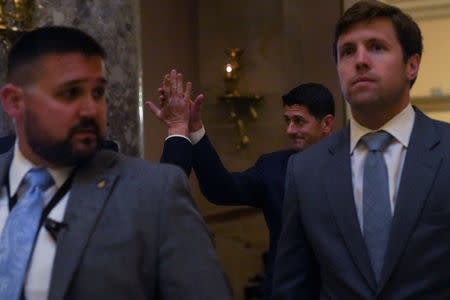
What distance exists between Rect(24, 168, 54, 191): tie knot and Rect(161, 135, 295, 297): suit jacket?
108 cm

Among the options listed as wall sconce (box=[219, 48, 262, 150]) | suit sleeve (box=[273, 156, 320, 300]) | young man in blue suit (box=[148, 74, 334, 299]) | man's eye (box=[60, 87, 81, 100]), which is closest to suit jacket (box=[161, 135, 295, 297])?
young man in blue suit (box=[148, 74, 334, 299])

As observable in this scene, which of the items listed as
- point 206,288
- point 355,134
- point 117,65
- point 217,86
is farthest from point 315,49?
point 206,288

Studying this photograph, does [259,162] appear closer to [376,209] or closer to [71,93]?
[376,209]

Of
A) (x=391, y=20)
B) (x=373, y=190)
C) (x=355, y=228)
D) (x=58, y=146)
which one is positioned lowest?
(x=355, y=228)

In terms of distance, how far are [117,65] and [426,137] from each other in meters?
1.61

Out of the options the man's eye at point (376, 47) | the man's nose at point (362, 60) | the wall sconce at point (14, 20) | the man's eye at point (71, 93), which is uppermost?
the wall sconce at point (14, 20)

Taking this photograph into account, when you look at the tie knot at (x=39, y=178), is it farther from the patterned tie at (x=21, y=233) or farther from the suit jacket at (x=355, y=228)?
the suit jacket at (x=355, y=228)

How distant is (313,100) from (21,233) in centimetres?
203

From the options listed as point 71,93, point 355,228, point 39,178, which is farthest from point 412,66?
point 39,178

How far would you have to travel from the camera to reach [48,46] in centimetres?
157

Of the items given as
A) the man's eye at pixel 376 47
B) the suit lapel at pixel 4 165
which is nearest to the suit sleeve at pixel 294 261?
the man's eye at pixel 376 47

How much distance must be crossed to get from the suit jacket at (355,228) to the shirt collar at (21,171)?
0.83 meters

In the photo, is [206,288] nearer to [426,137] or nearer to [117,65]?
[426,137]

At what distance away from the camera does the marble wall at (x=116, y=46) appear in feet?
9.27
